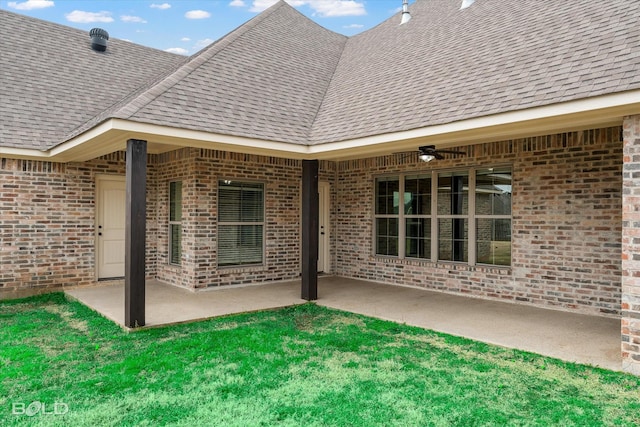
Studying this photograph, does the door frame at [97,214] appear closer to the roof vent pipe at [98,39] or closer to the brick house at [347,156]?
the brick house at [347,156]

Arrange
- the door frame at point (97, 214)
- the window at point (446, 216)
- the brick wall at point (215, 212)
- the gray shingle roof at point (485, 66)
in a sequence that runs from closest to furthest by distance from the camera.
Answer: the gray shingle roof at point (485, 66)
the window at point (446, 216)
the brick wall at point (215, 212)
the door frame at point (97, 214)

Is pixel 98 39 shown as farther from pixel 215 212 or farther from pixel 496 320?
pixel 496 320

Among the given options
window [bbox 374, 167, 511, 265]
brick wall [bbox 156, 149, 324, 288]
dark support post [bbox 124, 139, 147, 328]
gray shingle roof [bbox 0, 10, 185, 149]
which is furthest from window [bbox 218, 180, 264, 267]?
gray shingle roof [bbox 0, 10, 185, 149]

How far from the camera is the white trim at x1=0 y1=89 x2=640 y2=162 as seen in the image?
161 inches

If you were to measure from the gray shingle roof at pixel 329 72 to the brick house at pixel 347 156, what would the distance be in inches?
1.5

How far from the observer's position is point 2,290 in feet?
23.8

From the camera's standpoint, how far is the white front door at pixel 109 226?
8.32 m

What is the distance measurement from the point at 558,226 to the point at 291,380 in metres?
4.66

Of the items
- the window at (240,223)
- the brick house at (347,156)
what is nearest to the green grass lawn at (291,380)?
the brick house at (347,156)

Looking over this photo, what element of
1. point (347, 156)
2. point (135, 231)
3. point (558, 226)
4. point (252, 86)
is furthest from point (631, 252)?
point (252, 86)

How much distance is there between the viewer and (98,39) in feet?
32.9

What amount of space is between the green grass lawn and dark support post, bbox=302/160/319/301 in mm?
1521

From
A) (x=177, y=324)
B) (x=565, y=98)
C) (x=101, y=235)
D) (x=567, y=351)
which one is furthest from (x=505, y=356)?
(x=101, y=235)

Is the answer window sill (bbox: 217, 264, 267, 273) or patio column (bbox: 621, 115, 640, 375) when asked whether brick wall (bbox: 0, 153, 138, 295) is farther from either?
patio column (bbox: 621, 115, 640, 375)
